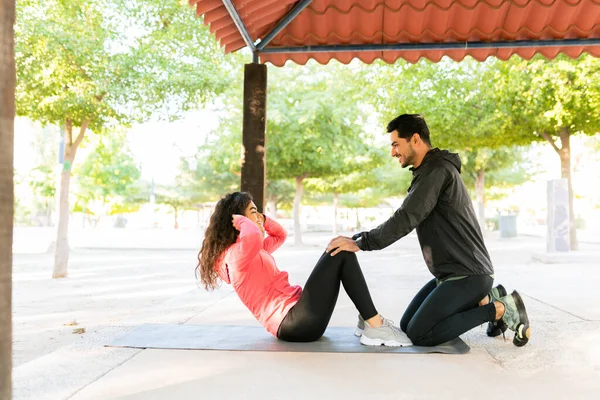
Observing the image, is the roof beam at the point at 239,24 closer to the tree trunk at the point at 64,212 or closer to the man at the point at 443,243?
the man at the point at 443,243

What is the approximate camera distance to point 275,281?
4473 mm

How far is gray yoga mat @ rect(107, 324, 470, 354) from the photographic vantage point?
4.38 meters

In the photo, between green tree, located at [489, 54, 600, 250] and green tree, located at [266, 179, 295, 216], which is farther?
green tree, located at [266, 179, 295, 216]

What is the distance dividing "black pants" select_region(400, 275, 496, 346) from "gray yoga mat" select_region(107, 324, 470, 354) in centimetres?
11

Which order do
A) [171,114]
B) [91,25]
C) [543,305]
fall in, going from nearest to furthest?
[543,305], [91,25], [171,114]

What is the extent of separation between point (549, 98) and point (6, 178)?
16711mm

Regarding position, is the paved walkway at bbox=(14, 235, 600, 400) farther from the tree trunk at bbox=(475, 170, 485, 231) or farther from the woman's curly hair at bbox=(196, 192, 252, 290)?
the tree trunk at bbox=(475, 170, 485, 231)

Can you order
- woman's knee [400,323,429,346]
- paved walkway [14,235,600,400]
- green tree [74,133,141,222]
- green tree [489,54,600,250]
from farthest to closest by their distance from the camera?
1. green tree [74,133,141,222]
2. green tree [489,54,600,250]
3. woman's knee [400,323,429,346]
4. paved walkway [14,235,600,400]

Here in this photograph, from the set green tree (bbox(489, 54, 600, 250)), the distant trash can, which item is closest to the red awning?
green tree (bbox(489, 54, 600, 250))

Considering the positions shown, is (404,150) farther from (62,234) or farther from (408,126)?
(62,234)

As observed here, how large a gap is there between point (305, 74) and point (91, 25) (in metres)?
14.0

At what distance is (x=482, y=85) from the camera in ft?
61.2

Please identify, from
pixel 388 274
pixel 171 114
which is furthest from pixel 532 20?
pixel 171 114

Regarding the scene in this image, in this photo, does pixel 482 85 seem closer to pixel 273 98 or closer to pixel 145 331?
pixel 273 98
